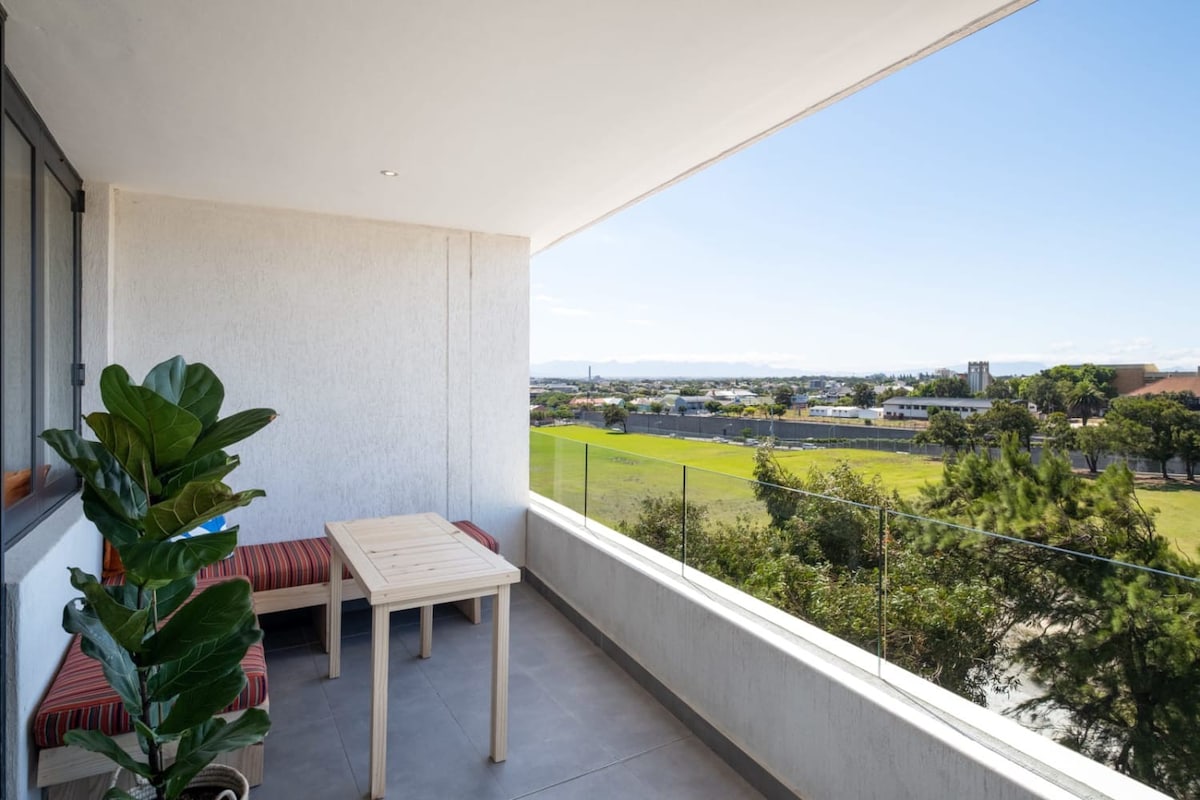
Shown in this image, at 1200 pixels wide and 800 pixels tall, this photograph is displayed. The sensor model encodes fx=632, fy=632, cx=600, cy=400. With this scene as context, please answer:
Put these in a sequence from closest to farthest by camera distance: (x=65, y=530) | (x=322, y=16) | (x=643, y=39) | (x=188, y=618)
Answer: (x=188, y=618) < (x=322, y=16) < (x=643, y=39) < (x=65, y=530)

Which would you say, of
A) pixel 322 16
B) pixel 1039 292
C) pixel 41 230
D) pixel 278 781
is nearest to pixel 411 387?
pixel 41 230

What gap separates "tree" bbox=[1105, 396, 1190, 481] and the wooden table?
5530 millimetres

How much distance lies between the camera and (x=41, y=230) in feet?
8.97

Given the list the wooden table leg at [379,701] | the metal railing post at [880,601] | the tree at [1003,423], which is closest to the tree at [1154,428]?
the tree at [1003,423]

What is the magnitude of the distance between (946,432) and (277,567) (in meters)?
7.47

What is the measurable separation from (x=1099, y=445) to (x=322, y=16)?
6381 millimetres

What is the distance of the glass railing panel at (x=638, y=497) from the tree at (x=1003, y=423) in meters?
4.97

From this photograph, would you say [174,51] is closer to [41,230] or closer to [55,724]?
[41,230]

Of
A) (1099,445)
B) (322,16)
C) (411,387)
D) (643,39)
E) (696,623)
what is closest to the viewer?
(322,16)

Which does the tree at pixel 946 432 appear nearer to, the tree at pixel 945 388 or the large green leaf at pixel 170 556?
the tree at pixel 945 388

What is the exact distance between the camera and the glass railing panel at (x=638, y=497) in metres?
3.47

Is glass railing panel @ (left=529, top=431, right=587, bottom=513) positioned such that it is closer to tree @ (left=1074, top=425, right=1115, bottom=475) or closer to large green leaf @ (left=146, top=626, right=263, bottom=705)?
large green leaf @ (left=146, top=626, right=263, bottom=705)

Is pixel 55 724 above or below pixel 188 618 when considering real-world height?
below

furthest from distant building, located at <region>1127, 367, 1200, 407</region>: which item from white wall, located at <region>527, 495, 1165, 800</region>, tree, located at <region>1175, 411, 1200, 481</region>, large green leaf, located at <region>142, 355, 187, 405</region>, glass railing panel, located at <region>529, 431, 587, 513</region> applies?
large green leaf, located at <region>142, 355, 187, 405</region>
